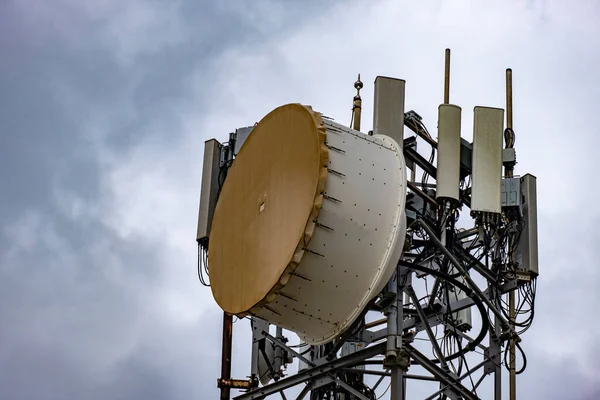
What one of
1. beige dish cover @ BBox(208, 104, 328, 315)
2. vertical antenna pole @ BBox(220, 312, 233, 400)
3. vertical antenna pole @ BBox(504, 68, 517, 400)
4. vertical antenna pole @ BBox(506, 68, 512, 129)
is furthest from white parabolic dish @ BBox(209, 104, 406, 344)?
vertical antenna pole @ BBox(506, 68, 512, 129)

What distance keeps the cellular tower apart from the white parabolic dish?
0.03m

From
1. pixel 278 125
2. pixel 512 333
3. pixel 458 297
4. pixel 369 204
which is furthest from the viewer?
pixel 458 297

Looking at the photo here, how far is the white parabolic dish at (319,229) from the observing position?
2728cm

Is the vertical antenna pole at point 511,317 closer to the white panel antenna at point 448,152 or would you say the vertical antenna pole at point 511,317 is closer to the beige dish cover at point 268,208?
the white panel antenna at point 448,152

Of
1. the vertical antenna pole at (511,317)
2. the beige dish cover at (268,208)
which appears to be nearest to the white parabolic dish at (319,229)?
the beige dish cover at (268,208)

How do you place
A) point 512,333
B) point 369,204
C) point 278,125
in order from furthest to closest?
point 512,333 < point 278,125 < point 369,204

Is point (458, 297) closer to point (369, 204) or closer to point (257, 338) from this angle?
point (257, 338)

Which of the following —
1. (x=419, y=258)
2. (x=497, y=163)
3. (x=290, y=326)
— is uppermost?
(x=497, y=163)

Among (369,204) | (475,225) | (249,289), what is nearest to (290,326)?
(249,289)

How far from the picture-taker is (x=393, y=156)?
94.1ft

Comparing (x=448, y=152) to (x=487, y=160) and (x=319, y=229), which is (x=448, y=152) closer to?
(x=487, y=160)

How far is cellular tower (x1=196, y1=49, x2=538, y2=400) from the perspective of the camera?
27531 millimetres

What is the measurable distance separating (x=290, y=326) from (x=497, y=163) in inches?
233

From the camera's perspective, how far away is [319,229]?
27.2 meters
